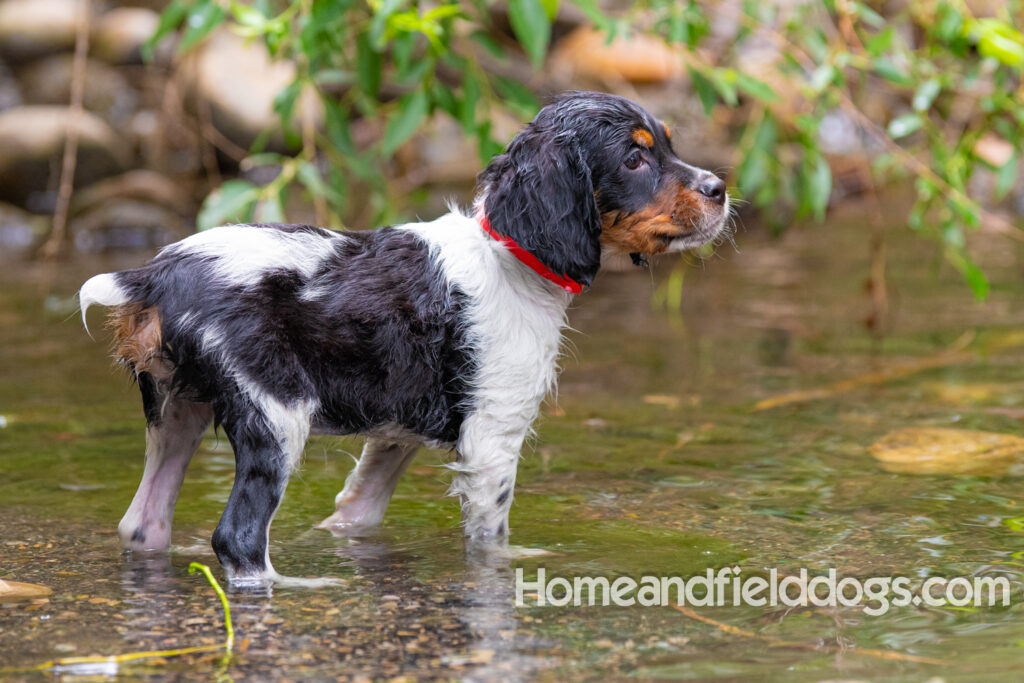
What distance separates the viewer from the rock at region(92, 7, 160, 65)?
17.0 meters

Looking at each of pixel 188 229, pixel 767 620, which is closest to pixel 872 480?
pixel 767 620

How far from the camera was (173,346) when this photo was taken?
381cm

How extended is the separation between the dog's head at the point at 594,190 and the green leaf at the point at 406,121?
5.28 feet

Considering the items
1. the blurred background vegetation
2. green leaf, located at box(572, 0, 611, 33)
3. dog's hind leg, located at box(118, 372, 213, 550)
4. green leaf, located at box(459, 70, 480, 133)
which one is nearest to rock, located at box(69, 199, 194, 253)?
the blurred background vegetation

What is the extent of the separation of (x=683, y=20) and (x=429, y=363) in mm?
2991

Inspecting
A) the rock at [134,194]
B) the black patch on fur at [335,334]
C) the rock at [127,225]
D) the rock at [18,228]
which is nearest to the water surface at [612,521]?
the black patch on fur at [335,334]

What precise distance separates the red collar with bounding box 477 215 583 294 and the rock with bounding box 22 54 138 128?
12.9m

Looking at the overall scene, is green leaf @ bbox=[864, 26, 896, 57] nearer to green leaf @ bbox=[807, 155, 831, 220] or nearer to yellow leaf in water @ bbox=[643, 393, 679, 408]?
green leaf @ bbox=[807, 155, 831, 220]

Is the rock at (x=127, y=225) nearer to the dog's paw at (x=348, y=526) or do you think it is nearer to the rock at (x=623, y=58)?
the rock at (x=623, y=58)

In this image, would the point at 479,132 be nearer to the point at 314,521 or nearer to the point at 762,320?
the point at 314,521

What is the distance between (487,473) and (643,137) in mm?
1266

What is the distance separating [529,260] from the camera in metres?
4.26

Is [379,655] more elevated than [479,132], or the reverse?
[479,132]

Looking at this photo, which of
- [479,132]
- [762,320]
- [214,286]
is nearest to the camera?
[214,286]
